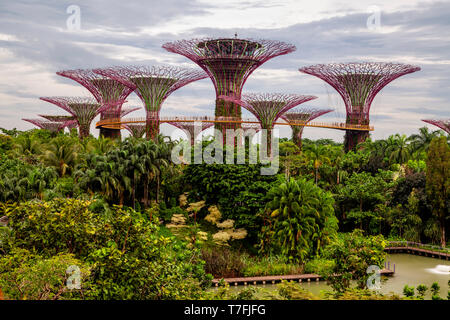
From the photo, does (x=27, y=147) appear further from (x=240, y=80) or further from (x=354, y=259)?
(x=354, y=259)

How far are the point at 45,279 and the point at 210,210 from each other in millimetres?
18039

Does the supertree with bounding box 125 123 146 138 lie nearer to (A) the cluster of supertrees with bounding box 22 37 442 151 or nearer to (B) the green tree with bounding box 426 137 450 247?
(A) the cluster of supertrees with bounding box 22 37 442 151

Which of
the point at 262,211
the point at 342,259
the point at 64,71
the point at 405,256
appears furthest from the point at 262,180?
the point at 64,71

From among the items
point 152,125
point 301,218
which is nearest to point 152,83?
point 152,125

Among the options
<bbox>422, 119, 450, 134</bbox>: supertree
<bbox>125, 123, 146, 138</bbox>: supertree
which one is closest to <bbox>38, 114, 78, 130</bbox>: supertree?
<bbox>125, 123, 146, 138</bbox>: supertree

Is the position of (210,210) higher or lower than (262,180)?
lower

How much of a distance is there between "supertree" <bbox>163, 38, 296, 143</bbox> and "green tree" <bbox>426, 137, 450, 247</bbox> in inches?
684

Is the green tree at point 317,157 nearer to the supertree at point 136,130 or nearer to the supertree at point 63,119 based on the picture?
the supertree at point 136,130

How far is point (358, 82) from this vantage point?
3884 centimetres

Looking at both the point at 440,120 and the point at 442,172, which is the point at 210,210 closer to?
the point at 442,172

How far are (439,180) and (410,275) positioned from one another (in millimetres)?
5662

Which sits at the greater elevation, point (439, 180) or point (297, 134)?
point (297, 134)

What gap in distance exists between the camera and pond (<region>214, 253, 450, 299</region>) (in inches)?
648

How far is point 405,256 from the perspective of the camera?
21.3 m
